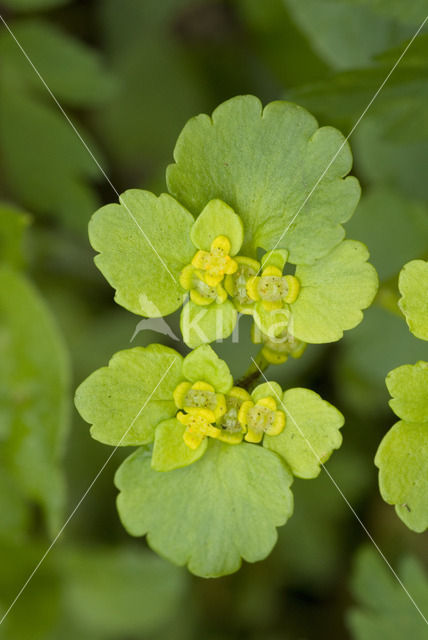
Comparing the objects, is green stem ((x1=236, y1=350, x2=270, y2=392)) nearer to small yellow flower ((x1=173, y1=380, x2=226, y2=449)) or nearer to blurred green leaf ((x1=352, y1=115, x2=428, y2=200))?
small yellow flower ((x1=173, y1=380, x2=226, y2=449))

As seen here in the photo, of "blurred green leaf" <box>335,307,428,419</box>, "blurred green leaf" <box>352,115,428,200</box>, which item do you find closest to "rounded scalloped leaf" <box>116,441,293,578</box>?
"blurred green leaf" <box>335,307,428,419</box>

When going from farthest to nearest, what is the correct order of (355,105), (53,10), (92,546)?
(53,10) < (92,546) < (355,105)

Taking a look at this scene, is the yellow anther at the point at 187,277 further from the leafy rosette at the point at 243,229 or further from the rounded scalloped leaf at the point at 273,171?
the rounded scalloped leaf at the point at 273,171

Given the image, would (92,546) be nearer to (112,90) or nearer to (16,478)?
(16,478)

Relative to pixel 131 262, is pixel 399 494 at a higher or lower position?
lower

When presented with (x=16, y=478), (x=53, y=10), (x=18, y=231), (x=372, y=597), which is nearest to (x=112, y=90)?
(x=18, y=231)

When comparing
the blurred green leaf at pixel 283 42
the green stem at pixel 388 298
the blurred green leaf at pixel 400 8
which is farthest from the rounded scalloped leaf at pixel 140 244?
the blurred green leaf at pixel 283 42
